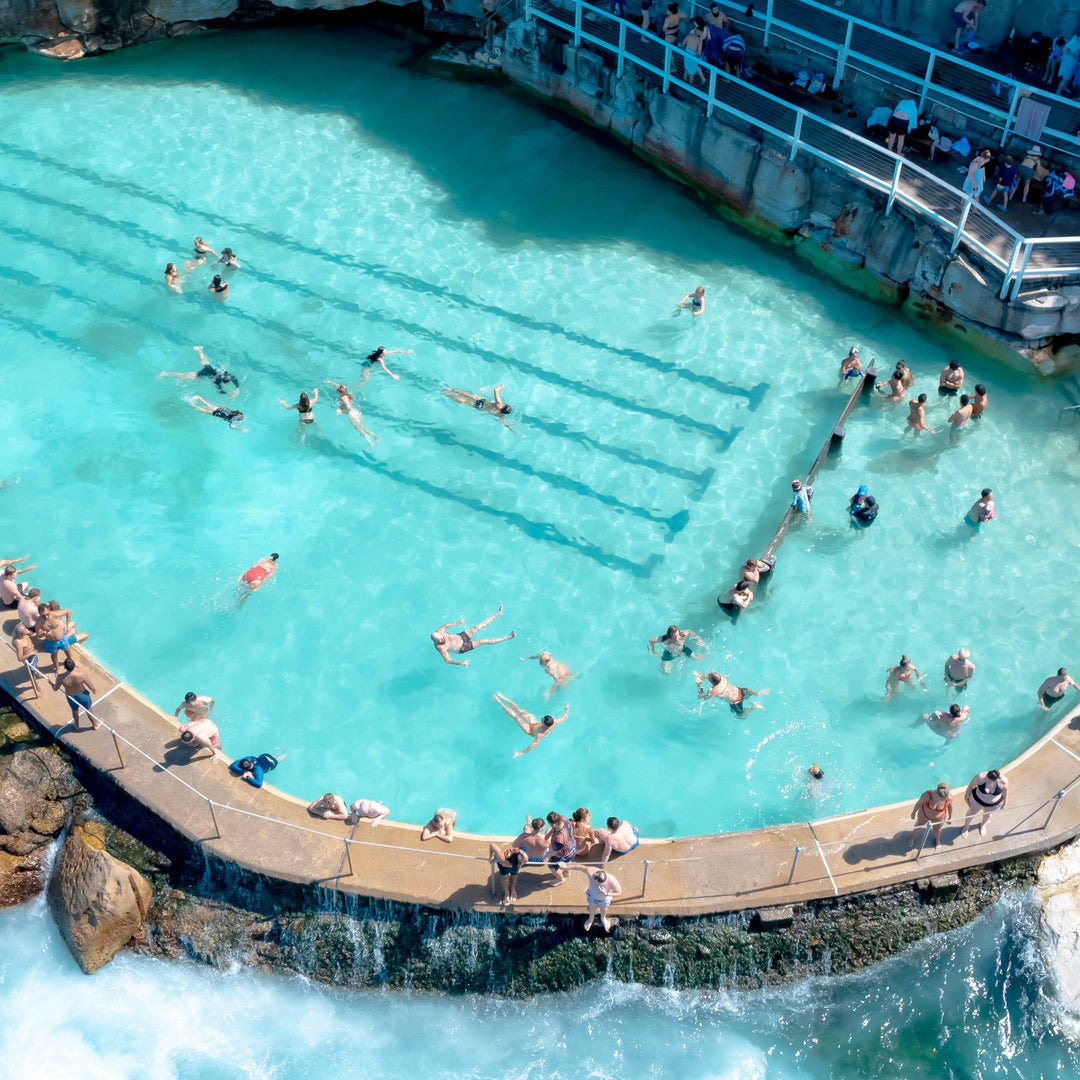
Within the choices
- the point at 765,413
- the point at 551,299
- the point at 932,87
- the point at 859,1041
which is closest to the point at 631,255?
the point at 551,299

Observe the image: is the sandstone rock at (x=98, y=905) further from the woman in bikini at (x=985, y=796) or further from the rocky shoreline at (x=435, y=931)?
the woman in bikini at (x=985, y=796)

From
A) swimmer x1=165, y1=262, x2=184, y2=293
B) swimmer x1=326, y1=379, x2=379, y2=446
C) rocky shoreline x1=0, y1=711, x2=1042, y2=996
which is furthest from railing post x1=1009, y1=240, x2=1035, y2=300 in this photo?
swimmer x1=165, y1=262, x2=184, y2=293

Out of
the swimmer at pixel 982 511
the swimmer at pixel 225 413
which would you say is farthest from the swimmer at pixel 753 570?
the swimmer at pixel 225 413

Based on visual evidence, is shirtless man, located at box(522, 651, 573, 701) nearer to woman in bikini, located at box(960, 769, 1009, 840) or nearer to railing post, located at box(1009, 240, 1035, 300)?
woman in bikini, located at box(960, 769, 1009, 840)

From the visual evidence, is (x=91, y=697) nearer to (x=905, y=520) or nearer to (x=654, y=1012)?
(x=654, y=1012)

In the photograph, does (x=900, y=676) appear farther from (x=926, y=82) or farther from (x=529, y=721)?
(x=926, y=82)

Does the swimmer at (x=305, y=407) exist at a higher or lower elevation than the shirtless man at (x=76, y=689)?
higher

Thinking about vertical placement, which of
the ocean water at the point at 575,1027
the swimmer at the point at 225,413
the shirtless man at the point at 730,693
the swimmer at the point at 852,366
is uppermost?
the swimmer at the point at 852,366

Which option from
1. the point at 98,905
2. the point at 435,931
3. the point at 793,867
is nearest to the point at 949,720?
the point at 793,867
